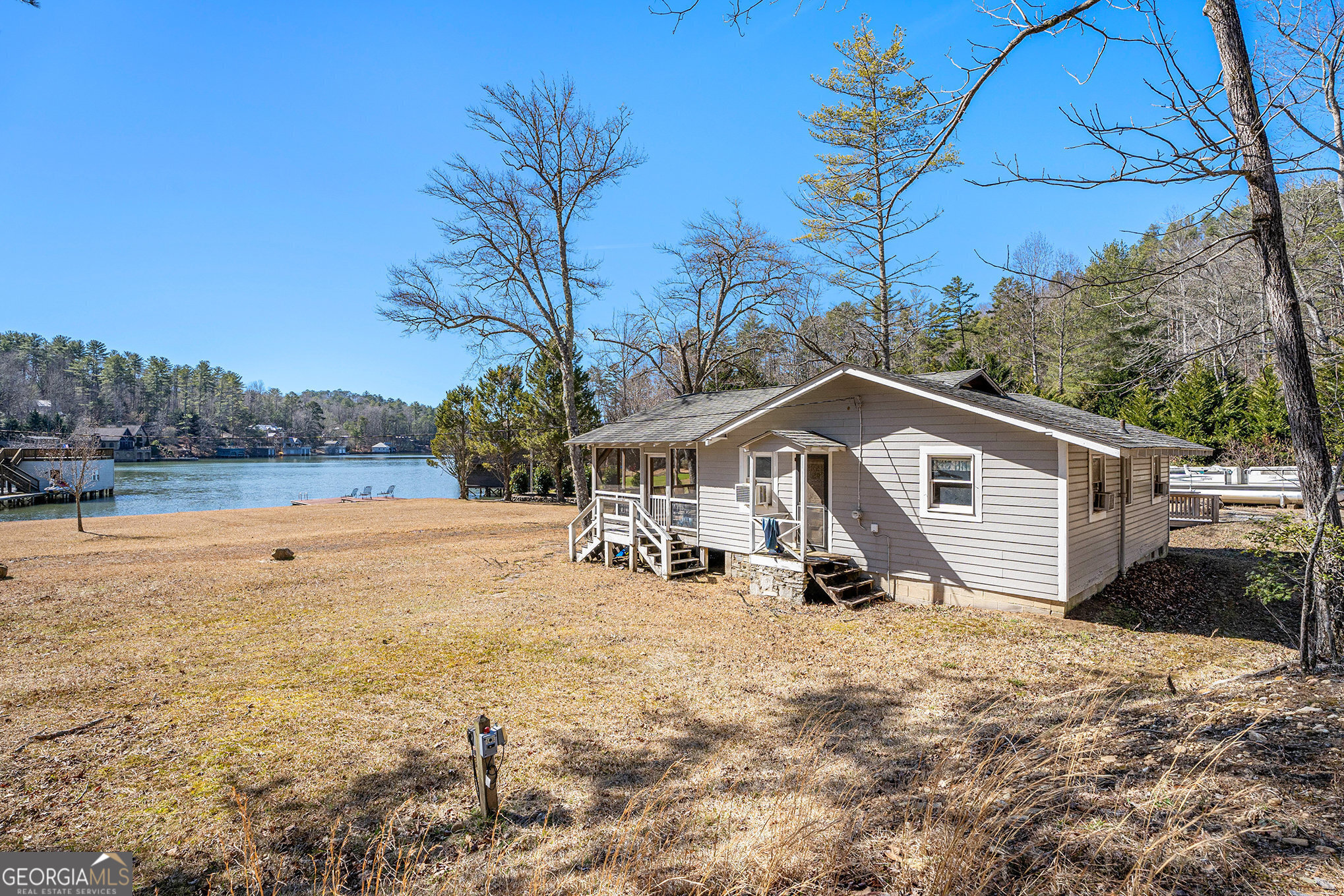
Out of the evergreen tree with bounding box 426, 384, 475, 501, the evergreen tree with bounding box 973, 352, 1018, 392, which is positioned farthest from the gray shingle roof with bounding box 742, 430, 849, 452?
the evergreen tree with bounding box 426, 384, 475, 501

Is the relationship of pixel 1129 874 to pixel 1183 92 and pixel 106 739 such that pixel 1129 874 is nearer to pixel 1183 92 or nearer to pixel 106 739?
pixel 1183 92

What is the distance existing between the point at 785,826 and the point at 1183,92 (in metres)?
5.78

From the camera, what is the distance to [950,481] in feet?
33.6

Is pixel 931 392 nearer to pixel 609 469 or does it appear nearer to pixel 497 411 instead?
pixel 609 469

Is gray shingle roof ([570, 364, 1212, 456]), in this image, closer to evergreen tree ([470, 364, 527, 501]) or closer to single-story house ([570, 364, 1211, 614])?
single-story house ([570, 364, 1211, 614])

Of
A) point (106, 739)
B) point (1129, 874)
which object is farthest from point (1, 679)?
point (1129, 874)

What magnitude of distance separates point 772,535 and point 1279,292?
7792 millimetres

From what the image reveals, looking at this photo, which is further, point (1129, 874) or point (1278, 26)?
point (1278, 26)

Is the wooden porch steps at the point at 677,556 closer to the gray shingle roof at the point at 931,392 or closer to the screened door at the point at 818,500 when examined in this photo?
the gray shingle roof at the point at 931,392

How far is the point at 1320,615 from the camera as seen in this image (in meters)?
5.88

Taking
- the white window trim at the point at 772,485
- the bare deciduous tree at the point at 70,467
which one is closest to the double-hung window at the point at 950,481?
the white window trim at the point at 772,485

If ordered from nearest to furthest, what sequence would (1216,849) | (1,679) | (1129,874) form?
(1129,874) < (1216,849) < (1,679)

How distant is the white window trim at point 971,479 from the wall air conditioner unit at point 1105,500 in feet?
7.30

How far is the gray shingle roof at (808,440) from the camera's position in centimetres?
1112
